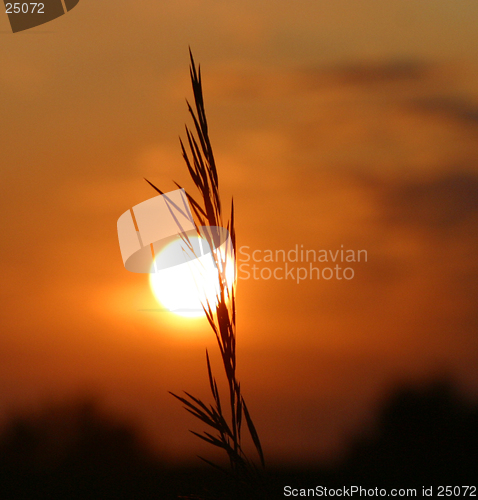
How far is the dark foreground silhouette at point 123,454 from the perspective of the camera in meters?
7.68

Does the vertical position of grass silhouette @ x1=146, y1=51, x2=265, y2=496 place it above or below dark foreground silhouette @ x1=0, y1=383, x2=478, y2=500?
above

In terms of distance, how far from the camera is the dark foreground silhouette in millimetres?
7676

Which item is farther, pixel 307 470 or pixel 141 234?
pixel 307 470

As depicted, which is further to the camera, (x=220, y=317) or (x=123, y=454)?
(x=123, y=454)

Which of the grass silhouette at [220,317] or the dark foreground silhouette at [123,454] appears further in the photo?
the dark foreground silhouette at [123,454]

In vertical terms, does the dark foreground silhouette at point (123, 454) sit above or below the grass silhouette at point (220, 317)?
below

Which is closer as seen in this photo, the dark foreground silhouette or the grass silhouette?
the grass silhouette

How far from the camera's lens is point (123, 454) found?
26.3 feet

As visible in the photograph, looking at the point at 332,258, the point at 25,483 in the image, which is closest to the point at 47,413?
the point at 25,483

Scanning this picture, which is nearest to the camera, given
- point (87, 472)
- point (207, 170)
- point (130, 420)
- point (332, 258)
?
point (207, 170)

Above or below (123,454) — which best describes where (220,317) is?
above

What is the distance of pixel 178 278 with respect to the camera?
1245mm

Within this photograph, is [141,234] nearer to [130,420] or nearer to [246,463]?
[246,463]

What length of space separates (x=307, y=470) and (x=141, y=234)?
16.0 ft
